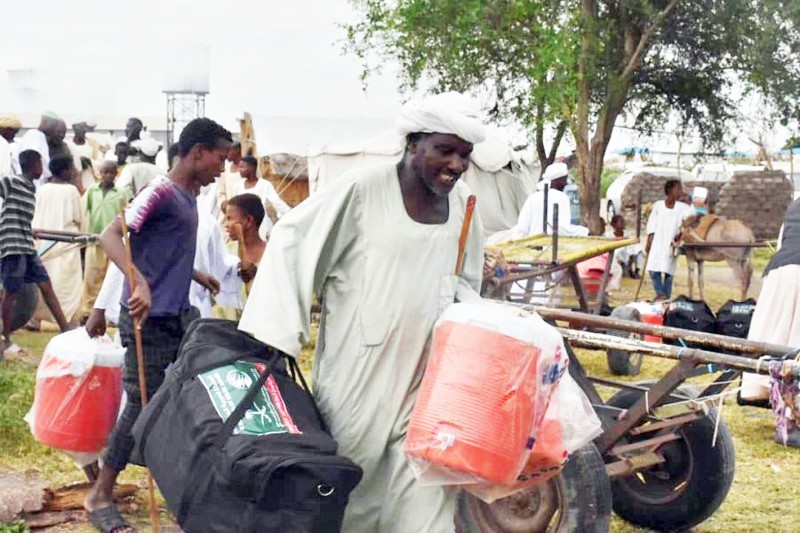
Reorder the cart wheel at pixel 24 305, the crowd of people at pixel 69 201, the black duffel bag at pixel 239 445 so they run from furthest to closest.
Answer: the cart wheel at pixel 24 305 → the crowd of people at pixel 69 201 → the black duffel bag at pixel 239 445

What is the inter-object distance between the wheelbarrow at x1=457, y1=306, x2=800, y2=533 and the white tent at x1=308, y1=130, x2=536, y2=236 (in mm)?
11697

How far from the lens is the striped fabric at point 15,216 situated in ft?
30.7

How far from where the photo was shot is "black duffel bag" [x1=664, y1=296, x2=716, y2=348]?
9.61 meters

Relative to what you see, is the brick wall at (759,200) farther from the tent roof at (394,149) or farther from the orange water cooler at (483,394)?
the orange water cooler at (483,394)

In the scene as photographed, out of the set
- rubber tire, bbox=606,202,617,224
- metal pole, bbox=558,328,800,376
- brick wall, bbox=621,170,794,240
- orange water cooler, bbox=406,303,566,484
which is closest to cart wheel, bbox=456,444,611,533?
metal pole, bbox=558,328,800,376

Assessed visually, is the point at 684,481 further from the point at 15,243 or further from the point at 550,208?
the point at 550,208

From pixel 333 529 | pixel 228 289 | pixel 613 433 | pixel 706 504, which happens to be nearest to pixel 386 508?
pixel 333 529

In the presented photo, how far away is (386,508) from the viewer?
3648mm

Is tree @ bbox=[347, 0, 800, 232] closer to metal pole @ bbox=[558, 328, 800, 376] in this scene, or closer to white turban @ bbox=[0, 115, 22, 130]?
white turban @ bbox=[0, 115, 22, 130]

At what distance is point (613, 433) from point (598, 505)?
1.75 feet

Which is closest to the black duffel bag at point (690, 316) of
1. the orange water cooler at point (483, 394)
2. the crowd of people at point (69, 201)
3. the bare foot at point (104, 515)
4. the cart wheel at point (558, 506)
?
the crowd of people at point (69, 201)

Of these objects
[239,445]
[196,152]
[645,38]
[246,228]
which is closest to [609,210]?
[645,38]

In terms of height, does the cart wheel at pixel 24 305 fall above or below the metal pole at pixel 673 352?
below

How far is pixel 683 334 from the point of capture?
4953mm
